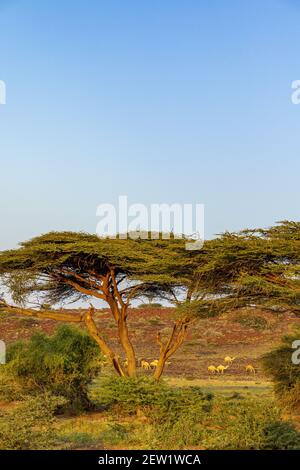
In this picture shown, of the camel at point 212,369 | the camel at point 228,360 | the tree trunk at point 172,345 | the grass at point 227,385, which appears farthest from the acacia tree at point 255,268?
the camel at point 228,360

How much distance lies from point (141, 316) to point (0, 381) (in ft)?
183

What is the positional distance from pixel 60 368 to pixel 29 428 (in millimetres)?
8689

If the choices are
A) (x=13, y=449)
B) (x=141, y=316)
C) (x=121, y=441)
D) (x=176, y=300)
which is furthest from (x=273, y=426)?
(x=141, y=316)

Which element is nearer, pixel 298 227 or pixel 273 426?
pixel 273 426

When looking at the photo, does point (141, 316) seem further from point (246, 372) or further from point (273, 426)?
point (273, 426)

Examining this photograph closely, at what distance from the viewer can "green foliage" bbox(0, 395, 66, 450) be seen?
1264 cm

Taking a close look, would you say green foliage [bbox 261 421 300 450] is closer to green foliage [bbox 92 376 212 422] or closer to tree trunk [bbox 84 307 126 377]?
green foliage [bbox 92 376 212 422]

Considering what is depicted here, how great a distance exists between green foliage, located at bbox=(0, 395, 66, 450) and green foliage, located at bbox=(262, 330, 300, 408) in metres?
8.21

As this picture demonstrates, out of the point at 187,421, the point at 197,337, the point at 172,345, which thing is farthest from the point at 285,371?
the point at 197,337

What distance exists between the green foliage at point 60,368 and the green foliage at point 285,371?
5.90 m

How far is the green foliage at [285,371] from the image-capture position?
20.2 metres

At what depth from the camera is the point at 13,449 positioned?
12.4 metres

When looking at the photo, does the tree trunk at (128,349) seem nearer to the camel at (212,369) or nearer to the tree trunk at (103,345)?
the tree trunk at (103,345)
